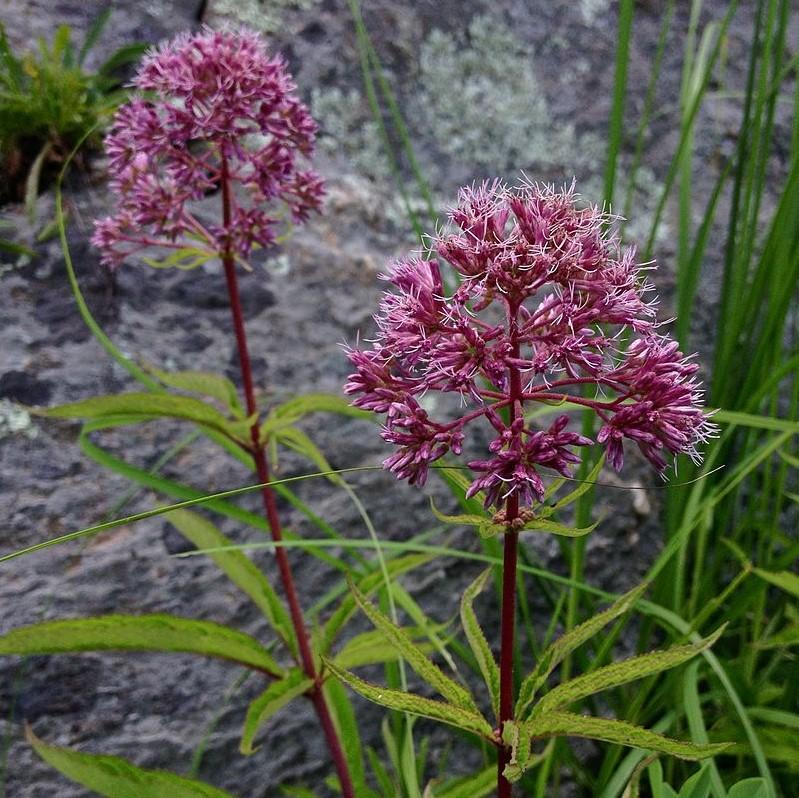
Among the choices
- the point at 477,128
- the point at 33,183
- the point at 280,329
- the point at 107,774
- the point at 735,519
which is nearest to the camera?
the point at 107,774

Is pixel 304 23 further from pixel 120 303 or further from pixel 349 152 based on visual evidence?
pixel 120 303

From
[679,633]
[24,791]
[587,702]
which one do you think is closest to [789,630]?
[679,633]

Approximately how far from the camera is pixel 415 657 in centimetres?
129

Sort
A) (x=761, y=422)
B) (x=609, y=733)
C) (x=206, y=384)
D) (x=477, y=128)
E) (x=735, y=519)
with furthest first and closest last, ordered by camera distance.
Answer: (x=477, y=128) → (x=735, y=519) → (x=206, y=384) → (x=761, y=422) → (x=609, y=733)

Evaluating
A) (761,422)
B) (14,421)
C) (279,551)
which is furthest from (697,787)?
(14,421)

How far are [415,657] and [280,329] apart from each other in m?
1.59

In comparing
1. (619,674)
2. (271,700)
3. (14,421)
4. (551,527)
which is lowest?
(271,700)

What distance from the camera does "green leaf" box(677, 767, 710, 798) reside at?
132cm

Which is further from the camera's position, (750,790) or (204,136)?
(204,136)

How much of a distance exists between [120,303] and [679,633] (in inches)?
77.7

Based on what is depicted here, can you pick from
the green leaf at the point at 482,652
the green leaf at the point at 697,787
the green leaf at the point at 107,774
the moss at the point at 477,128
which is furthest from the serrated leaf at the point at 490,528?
the moss at the point at 477,128

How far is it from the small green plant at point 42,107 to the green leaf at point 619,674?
7.15 feet

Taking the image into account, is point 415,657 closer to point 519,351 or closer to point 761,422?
point 519,351

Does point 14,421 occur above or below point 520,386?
below
